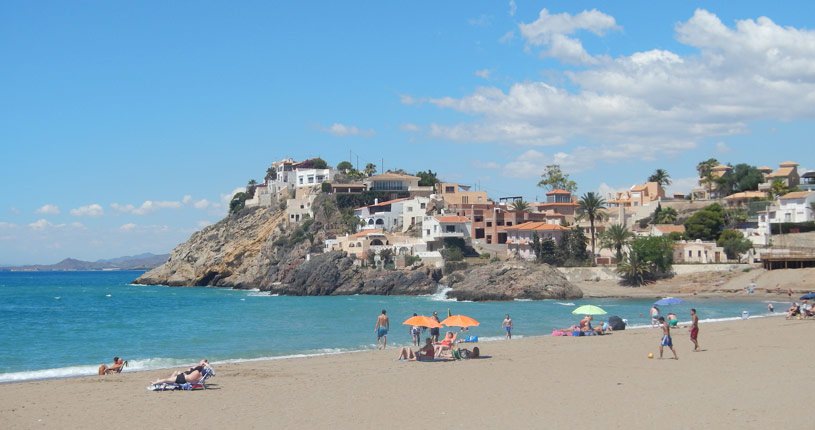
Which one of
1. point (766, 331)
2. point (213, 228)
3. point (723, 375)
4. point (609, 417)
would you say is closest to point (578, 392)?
point (609, 417)

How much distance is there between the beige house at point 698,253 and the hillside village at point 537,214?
0.09 m

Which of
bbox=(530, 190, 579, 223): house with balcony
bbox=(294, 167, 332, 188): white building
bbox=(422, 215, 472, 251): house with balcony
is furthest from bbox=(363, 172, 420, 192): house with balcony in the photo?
bbox=(422, 215, 472, 251): house with balcony

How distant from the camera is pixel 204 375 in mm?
19656

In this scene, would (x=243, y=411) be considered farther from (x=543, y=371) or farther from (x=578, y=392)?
(x=543, y=371)

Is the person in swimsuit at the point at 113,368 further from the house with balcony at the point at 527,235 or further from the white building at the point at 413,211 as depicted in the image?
the white building at the point at 413,211

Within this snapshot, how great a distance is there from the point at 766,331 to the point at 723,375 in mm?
13227

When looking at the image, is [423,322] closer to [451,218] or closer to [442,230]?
[442,230]

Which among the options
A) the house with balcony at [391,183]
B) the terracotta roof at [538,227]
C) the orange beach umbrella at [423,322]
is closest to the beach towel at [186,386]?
the orange beach umbrella at [423,322]

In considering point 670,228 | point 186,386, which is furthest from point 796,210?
point 186,386

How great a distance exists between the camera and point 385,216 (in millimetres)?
96500

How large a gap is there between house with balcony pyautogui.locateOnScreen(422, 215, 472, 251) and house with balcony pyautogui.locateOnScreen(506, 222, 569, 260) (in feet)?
16.0

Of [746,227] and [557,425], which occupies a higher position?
[746,227]

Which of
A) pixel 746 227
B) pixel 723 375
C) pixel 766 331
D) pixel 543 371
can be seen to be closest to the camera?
pixel 723 375

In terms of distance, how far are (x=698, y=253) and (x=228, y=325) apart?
4629cm
